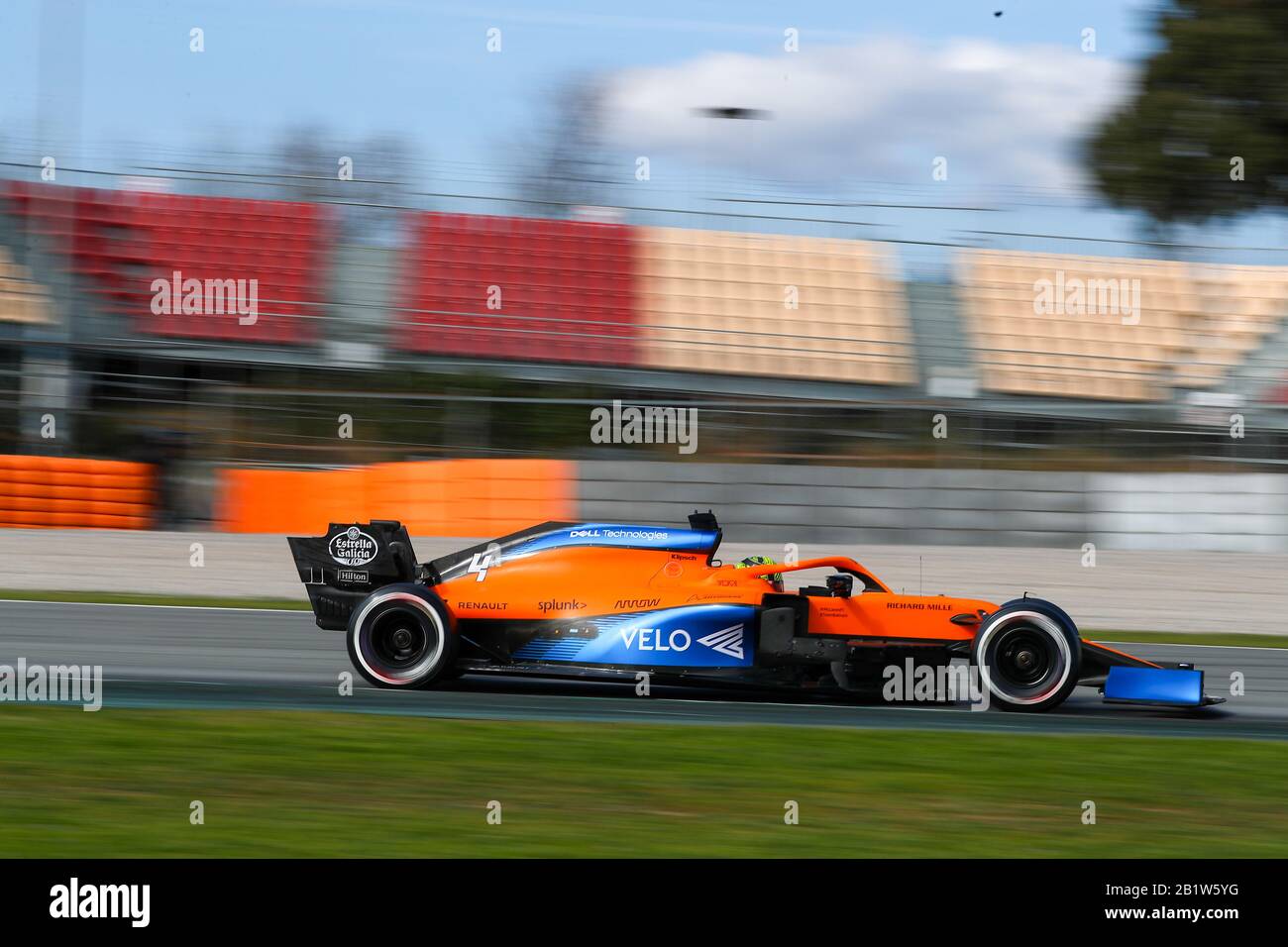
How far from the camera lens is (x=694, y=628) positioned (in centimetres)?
705

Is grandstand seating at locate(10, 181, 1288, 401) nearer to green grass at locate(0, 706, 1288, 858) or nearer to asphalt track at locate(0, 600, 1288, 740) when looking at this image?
asphalt track at locate(0, 600, 1288, 740)

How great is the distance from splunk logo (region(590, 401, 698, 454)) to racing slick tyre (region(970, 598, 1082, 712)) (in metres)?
8.19

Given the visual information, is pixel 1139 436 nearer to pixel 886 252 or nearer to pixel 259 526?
pixel 886 252

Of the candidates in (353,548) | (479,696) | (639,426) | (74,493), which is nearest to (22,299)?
(74,493)

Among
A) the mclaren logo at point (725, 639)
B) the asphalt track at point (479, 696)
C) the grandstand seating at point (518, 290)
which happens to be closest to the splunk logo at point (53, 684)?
the asphalt track at point (479, 696)

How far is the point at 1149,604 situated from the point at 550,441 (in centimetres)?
628

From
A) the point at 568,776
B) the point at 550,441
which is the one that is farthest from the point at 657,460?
the point at 568,776

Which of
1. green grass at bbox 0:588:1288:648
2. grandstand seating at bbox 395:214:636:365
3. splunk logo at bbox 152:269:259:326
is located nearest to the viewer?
green grass at bbox 0:588:1288:648

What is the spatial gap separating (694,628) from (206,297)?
12.2 metres

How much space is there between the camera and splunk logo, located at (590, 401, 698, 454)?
15.1 meters

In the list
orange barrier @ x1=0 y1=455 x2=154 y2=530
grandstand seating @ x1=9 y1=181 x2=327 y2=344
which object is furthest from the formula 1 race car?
grandstand seating @ x1=9 y1=181 x2=327 y2=344

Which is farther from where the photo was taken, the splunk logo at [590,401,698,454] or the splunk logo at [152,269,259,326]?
the splunk logo at [152,269,259,326]

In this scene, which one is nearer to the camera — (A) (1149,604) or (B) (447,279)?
(A) (1149,604)
